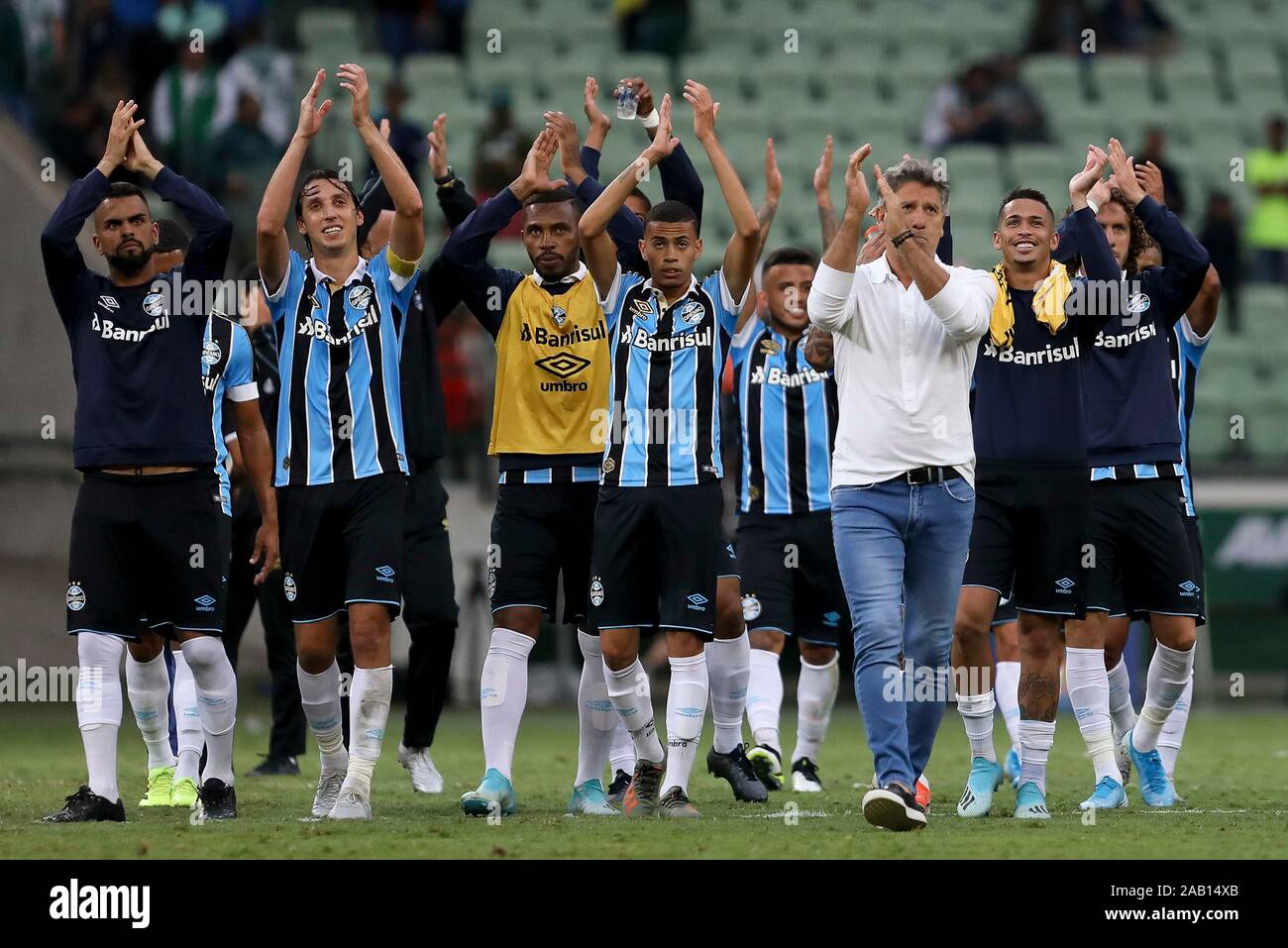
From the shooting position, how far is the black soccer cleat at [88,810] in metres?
7.74

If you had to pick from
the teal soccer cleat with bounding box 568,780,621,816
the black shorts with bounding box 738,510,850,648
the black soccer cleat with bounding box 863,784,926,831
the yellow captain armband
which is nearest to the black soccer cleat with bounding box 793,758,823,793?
the black shorts with bounding box 738,510,850,648

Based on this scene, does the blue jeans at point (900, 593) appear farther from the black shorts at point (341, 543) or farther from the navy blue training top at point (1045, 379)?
the black shorts at point (341, 543)

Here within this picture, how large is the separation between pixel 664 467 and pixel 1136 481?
2097mm

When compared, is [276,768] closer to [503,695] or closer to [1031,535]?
[503,695]

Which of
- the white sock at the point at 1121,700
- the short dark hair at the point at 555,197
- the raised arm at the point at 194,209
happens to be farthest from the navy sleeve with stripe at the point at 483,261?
the white sock at the point at 1121,700

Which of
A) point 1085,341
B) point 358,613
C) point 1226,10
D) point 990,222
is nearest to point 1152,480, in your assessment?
point 1085,341

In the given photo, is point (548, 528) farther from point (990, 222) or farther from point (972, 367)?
point (990, 222)

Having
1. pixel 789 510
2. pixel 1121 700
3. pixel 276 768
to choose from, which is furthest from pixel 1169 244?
pixel 276 768

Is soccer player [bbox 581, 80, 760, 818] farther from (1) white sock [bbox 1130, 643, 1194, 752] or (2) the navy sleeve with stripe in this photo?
(1) white sock [bbox 1130, 643, 1194, 752]

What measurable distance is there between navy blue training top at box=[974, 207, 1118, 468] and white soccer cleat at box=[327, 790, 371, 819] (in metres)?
2.85

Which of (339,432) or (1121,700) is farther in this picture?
(1121,700)

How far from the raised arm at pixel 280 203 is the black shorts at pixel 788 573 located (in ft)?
10.5

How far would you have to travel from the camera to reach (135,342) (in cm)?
809
